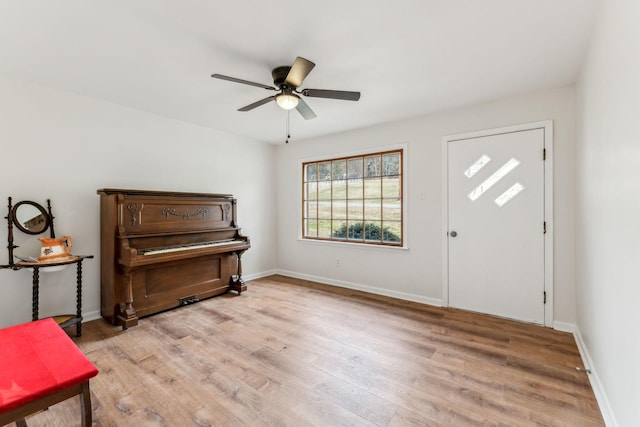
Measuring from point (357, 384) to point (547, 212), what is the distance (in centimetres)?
249

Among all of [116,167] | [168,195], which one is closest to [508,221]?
[168,195]

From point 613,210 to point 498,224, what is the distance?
1.60 meters

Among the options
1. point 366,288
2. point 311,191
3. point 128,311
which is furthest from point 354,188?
point 128,311

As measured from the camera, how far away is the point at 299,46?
2088mm

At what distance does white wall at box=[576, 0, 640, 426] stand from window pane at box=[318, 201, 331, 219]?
309 centimetres

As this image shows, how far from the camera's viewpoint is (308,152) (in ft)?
15.7

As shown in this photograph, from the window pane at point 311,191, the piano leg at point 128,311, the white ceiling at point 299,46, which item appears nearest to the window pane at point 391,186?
the white ceiling at point 299,46

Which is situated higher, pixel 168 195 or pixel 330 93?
pixel 330 93

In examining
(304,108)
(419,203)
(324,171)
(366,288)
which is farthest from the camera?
(324,171)

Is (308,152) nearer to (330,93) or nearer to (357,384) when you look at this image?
(330,93)

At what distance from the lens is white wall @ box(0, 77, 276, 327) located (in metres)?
2.65

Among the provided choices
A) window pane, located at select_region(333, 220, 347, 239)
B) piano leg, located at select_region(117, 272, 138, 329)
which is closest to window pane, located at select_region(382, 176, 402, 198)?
window pane, located at select_region(333, 220, 347, 239)

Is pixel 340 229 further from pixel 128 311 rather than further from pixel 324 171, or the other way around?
pixel 128 311

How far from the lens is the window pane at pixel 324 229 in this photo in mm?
4676
